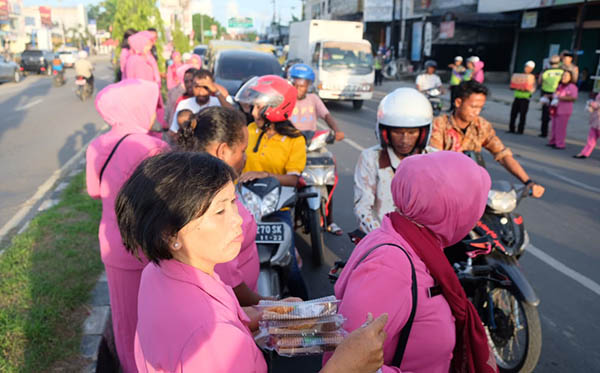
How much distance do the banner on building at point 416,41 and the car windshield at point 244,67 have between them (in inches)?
844

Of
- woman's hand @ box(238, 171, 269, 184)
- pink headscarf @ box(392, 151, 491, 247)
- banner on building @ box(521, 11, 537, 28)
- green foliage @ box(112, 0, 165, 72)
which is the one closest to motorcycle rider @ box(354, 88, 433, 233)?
woman's hand @ box(238, 171, 269, 184)

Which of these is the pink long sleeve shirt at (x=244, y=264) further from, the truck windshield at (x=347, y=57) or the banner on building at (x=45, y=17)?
the banner on building at (x=45, y=17)

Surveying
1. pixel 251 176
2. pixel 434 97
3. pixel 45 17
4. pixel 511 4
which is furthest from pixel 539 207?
pixel 45 17

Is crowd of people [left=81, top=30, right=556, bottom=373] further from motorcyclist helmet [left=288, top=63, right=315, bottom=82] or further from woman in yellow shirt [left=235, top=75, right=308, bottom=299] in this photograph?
motorcyclist helmet [left=288, top=63, right=315, bottom=82]

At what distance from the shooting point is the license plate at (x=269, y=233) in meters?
2.93

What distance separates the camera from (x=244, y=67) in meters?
11.6

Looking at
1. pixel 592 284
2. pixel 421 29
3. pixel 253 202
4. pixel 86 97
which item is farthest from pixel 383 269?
pixel 421 29

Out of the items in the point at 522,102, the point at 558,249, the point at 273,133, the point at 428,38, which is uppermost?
the point at 428,38

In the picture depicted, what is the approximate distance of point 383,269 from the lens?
1496mm

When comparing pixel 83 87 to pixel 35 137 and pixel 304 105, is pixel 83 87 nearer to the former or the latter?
pixel 35 137

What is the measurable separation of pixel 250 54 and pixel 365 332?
1154 centimetres

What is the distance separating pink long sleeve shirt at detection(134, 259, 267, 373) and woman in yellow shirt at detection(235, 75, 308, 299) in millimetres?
2347

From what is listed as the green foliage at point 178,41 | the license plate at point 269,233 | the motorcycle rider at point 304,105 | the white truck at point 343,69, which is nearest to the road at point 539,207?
the license plate at point 269,233

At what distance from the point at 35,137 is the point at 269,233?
9.67 m
